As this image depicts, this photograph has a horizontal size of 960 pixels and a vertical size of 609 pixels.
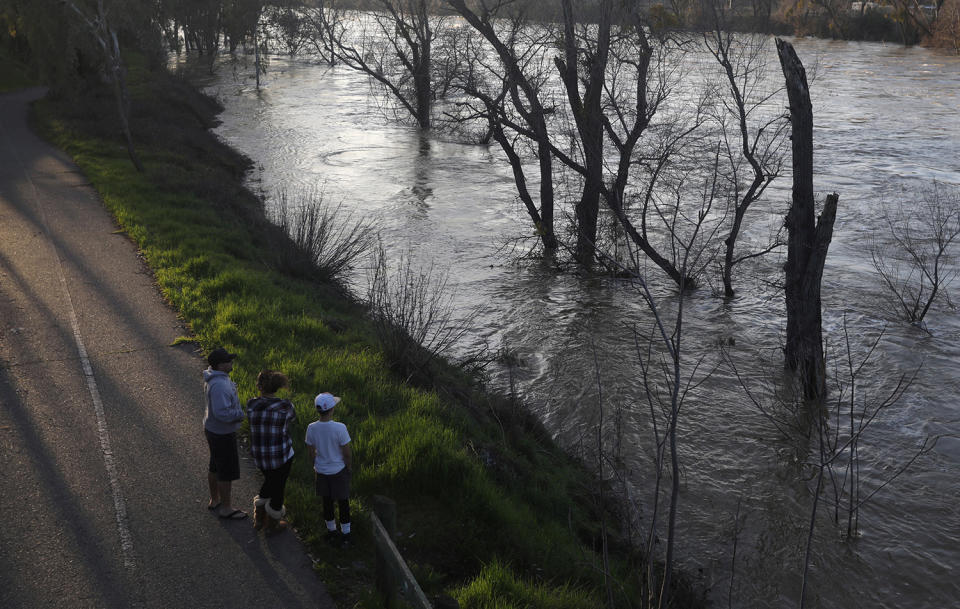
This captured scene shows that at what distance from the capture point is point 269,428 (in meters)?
6.32

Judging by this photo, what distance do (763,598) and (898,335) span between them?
8753mm

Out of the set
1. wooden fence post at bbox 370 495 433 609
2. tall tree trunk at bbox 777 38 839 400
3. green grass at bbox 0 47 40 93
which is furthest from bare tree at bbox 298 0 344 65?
wooden fence post at bbox 370 495 433 609

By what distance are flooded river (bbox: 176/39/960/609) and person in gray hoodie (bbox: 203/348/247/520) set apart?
189 inches

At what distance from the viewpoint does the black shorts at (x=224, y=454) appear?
656 cm

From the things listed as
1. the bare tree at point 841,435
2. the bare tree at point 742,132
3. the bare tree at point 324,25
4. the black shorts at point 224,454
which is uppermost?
the bare tree at point 324,25

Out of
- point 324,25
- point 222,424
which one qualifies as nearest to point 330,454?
point 222,424

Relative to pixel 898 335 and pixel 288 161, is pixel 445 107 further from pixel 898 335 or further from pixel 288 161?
pixel 898 335

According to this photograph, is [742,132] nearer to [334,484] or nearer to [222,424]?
[334,484]

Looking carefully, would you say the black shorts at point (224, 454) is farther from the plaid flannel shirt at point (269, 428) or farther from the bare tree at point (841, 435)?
the bare tree at point (841, 435)

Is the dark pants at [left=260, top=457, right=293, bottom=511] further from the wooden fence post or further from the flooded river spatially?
the flooded river

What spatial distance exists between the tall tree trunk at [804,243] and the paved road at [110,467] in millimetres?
8524

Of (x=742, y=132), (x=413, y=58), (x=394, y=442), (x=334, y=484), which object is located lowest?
(x=394, y=442)

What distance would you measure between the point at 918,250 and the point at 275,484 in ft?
58.6

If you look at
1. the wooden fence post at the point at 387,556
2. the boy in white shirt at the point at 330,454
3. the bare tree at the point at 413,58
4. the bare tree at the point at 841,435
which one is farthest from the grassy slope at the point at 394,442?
the bare tree at the point at 413,58
